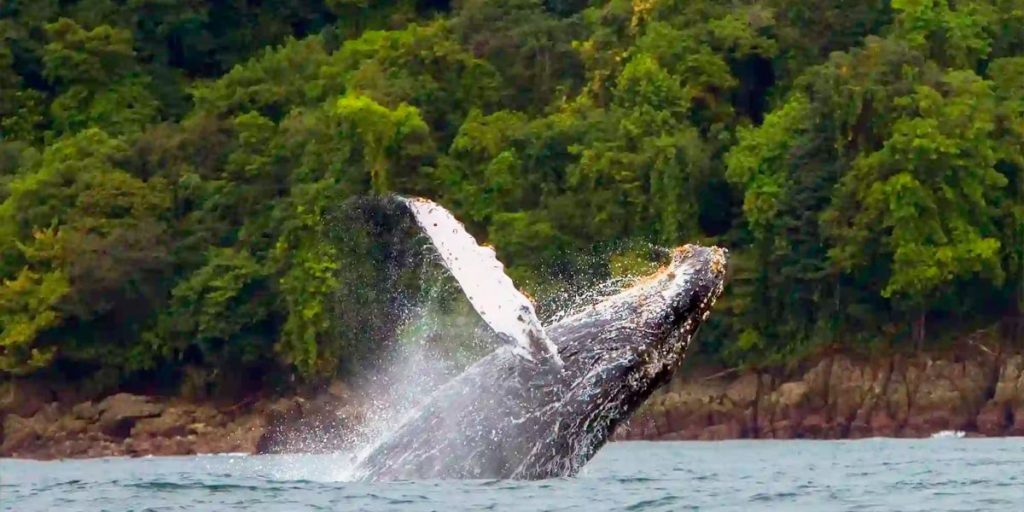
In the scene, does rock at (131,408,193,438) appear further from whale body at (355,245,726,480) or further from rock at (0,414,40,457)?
whale body at (355,245,726,480)

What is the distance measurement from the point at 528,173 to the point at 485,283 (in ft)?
164

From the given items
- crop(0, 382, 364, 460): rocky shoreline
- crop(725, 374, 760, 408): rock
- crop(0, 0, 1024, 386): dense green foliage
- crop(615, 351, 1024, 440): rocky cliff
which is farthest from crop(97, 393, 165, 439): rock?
crop(725, 374, 760, 408): rock

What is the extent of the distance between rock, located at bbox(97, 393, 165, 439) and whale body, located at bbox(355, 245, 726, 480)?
157ft

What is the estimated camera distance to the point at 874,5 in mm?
70875

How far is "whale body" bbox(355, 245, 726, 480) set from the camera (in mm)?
21391

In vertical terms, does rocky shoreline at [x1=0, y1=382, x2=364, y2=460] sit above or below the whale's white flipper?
below

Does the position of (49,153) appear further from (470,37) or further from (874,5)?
(874,5)

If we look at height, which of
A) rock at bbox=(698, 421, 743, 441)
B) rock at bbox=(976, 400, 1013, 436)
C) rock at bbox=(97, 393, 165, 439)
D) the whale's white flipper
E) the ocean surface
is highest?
the whale's white flipper

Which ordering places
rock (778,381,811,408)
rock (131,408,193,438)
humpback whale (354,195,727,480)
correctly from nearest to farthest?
humpback whale (354,195,727,480)
rock (778,381,811,408)
rock (131,408,193,438)

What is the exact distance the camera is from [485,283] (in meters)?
20.7

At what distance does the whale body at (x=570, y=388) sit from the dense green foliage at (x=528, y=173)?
126 ft

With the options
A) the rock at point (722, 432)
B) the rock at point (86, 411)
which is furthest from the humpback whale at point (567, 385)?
the rock at point (86, 411)

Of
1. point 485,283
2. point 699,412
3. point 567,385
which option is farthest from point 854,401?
point 485,283

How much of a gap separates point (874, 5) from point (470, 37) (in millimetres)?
13572
